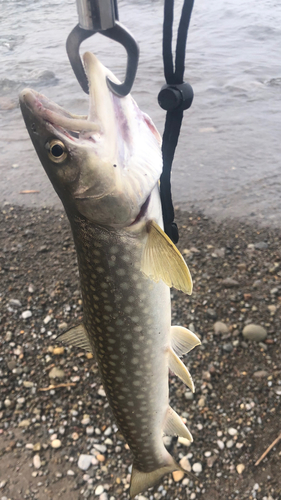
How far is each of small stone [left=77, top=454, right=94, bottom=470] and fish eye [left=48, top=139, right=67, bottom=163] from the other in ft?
7.80

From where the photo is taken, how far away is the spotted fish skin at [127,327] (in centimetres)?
167

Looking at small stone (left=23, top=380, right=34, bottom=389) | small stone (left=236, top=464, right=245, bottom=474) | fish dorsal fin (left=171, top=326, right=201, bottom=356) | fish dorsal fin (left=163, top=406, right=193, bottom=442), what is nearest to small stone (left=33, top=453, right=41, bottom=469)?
small stone (left=23, top=380, right=34, bottom=389)

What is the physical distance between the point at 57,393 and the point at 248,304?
190 centimetres

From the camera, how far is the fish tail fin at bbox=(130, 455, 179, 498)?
238 centimetres

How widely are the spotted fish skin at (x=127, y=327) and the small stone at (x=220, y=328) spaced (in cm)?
139

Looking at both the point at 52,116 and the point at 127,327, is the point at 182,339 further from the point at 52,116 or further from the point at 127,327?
the point at 52,116

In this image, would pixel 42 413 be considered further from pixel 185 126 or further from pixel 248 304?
pixel 185 126

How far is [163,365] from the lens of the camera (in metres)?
2.07

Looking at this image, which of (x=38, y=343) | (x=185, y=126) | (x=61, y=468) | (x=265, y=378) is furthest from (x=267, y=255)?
(x=185, y=126)

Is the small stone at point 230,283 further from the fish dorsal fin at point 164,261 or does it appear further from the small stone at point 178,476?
the fish dorsal fin at point 164,261

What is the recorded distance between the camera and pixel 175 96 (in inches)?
57.7

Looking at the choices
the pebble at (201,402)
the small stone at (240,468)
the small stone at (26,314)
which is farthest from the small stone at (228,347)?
the small stone at (26,314)

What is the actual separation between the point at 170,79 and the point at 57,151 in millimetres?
522

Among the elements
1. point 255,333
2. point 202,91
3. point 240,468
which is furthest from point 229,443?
point 202,91
